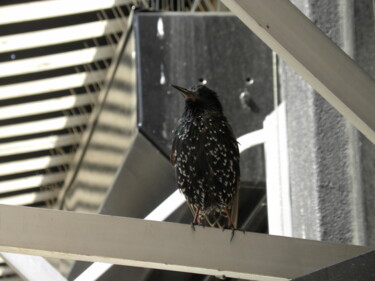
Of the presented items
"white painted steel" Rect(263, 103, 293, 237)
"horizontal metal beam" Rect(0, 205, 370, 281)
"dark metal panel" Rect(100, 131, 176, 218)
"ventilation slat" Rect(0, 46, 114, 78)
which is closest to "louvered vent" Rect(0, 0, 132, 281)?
"ventilation slat" Rect(0, 46, 114, 78)

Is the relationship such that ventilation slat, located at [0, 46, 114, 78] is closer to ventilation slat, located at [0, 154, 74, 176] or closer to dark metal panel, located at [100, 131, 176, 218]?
dark metal panel, located at [100, 131, 176, 218]

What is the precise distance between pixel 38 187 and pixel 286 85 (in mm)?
5503

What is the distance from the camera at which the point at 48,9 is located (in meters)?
8.59

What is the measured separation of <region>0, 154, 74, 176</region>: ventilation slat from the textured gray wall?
17.0ft

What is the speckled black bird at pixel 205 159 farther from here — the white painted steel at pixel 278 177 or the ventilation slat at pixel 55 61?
the ventilation slat at pixel 55 61

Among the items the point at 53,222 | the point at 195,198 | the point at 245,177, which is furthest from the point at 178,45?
the point at 53,222

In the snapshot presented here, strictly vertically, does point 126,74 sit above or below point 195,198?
above

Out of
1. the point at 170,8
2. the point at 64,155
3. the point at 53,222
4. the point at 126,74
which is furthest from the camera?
the point at 64,155

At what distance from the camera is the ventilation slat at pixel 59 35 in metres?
8.80

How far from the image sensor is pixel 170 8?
8.70 m

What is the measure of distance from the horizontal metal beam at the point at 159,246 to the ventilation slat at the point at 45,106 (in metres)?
5.64

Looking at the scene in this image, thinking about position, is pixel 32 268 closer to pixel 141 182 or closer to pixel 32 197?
pixel 141 182

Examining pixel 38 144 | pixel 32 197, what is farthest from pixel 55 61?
pixel 32 197

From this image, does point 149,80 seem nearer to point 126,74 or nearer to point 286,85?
point 126,74
